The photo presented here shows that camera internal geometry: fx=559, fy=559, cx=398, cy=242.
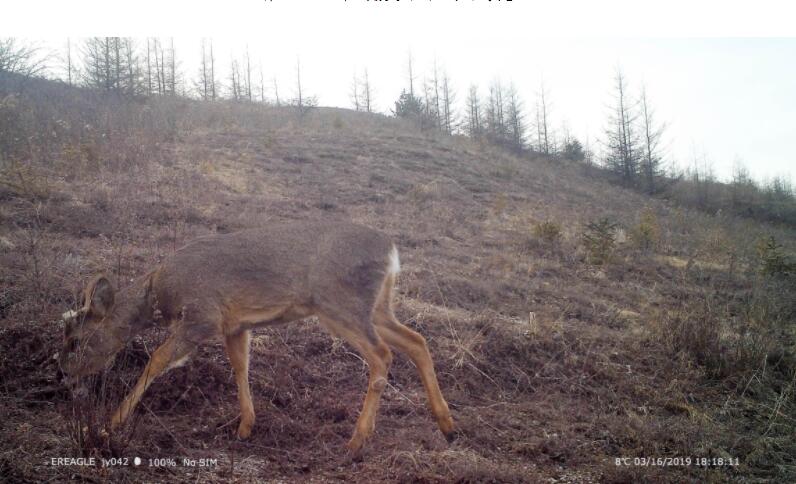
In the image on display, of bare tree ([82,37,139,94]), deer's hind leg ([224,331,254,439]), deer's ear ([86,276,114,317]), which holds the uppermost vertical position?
bare tree ([82,37,139,94])

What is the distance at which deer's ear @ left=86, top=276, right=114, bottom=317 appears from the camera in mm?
4230

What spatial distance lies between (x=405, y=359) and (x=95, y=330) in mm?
3249

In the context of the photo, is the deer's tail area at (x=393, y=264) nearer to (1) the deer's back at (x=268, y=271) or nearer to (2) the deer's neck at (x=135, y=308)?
(1) the deer's back at (x=268, y=271)

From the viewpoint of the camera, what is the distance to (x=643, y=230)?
52.6 feet

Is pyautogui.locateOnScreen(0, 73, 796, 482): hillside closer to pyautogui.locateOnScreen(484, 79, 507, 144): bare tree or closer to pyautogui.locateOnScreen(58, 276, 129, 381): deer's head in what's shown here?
pyautogui.locateOnScreen(58, 276, 129, 381): deer's head

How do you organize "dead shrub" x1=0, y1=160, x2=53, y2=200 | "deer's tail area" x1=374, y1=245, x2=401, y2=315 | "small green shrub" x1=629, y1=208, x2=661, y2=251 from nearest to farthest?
"deer's tail area" x1=374, y1=245, x2=401, y2=315 → "dead shrub" x1=0, y1=160, x2=53, y2=200 → "small green shrub" x1=629, y1=208, x2=661, y2=251

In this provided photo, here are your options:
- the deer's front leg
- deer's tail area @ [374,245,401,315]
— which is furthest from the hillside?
deer's tail area @ [374,245,401,315]

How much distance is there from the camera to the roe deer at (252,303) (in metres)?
4.30

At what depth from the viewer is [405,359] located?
628cm

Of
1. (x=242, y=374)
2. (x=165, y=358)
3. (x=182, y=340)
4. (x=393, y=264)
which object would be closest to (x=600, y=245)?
(x=393, y=264)

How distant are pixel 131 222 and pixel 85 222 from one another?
65 cm

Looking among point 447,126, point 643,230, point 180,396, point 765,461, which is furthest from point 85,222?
point 447,126

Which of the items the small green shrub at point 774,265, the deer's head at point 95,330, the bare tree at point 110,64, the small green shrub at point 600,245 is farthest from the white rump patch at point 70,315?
the bare tree at point 110,64

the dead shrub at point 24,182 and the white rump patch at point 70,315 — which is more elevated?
the dead shrub at point 24,182
